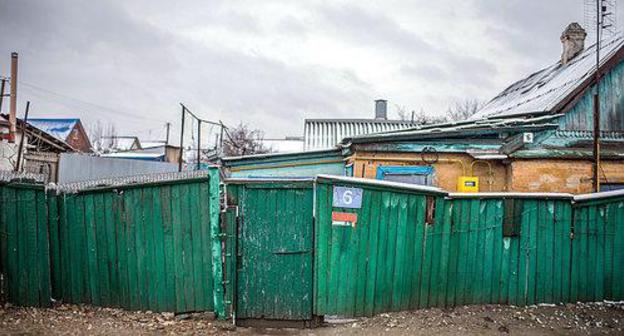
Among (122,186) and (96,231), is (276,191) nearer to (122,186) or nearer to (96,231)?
(122,186)

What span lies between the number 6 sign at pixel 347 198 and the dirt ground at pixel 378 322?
1.59 metres

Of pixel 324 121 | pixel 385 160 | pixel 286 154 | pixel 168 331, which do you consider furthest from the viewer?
pixel 324 121

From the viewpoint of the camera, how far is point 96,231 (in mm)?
6312

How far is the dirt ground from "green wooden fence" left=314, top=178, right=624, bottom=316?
0.19 metres

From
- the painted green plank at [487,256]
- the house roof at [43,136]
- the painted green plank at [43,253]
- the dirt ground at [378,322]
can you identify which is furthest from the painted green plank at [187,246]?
the house roof at [43,136]

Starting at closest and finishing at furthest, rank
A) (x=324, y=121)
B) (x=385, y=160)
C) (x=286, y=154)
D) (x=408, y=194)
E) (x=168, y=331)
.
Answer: (x=168, y=331) → (x=408, y=194) → (x=385, y=160) → (x=286, y=154) → (x=324, y=121)

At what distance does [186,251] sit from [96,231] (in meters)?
1.41

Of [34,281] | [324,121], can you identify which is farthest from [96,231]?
[324,121]

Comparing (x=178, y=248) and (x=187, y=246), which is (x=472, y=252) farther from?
(x=178, y=248)

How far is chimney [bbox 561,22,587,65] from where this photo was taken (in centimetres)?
1489

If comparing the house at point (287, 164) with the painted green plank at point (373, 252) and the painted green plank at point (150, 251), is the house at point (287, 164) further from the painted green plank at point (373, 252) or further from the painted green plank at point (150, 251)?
the painted green plank at point (373, 252)

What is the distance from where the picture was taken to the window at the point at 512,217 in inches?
248

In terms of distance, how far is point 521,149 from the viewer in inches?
381

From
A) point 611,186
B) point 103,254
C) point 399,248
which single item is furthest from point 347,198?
point 611,186
